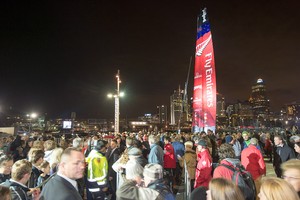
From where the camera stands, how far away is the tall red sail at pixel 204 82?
1977cm

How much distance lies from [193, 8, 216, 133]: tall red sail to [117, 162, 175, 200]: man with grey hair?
16.7 m

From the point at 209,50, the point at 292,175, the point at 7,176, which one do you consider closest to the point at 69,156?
the point at 7,176

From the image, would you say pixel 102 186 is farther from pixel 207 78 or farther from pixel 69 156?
pixel 207 78

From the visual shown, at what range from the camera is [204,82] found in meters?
21.2

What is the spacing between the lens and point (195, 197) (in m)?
3.07

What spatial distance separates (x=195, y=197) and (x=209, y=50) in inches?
745

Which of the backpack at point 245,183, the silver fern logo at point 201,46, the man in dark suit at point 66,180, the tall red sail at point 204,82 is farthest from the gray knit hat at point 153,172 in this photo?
the silver fern logo at point 201,46

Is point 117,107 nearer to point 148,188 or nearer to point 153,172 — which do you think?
point 153,172

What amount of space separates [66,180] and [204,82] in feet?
63.3

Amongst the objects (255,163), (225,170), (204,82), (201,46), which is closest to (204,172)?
(255,163)

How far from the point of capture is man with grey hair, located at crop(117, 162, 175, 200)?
277 centimetres

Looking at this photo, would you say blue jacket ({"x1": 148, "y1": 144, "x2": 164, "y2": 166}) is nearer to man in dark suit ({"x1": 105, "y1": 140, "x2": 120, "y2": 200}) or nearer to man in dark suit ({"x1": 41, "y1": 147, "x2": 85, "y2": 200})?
man in dark suit ({"x1": 105, "y1": 140, "x2": 120, "y2": 200})

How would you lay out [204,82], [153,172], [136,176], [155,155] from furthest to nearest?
[204,82] → [155,155] → [136,176] → [153,172]

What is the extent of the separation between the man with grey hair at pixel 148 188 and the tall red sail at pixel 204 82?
16.7m
